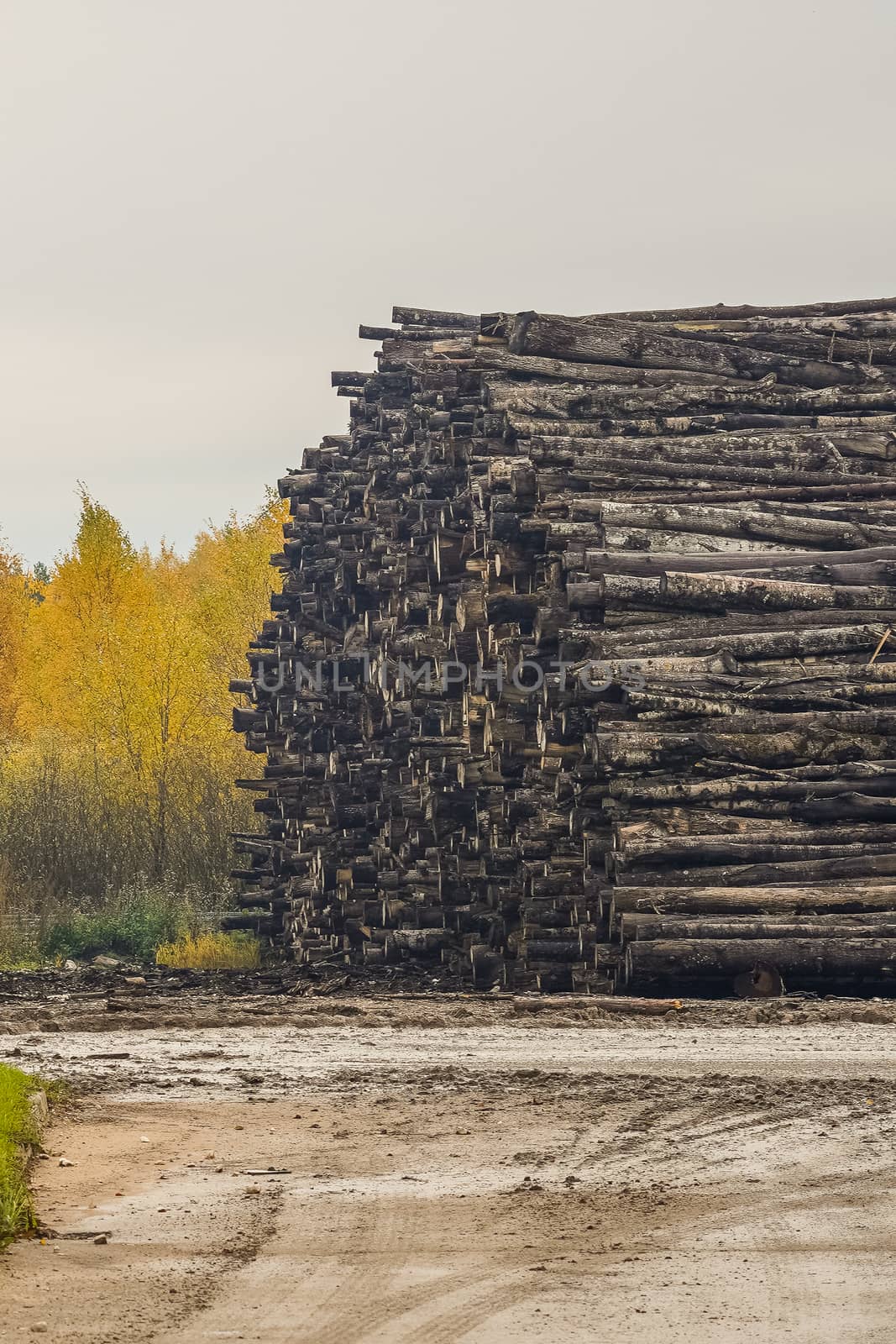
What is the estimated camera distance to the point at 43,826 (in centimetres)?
3481

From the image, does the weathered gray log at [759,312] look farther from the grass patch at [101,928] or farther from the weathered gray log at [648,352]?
the grass patch at [101,928]

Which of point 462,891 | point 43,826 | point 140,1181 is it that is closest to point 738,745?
point 462,891

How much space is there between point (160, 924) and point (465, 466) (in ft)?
34.7

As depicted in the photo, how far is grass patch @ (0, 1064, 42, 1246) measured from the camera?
9.20 meters

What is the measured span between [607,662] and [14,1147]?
10506 mm

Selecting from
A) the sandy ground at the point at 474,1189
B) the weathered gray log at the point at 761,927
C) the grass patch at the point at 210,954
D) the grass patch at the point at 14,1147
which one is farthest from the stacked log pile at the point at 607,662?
the grass patch at the point at 14,1147

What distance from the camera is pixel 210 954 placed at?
29.9 meters

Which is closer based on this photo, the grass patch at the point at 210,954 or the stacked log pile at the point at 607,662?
the stacked log pile at the point at 607,662

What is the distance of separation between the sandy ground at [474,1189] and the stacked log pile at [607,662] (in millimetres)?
2332

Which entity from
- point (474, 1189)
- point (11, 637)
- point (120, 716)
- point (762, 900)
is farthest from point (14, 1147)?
point (11, 637)

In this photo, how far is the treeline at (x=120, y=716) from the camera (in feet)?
115

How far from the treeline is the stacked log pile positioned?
537cm

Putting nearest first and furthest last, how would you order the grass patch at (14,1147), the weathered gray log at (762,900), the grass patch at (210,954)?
the grass patch at (14,1147) → the weathered gray log at (762,900) → the grass patch at (210,954)

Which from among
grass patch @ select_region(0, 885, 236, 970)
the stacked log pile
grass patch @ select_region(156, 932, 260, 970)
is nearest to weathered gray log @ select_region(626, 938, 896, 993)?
the stacked log pile
